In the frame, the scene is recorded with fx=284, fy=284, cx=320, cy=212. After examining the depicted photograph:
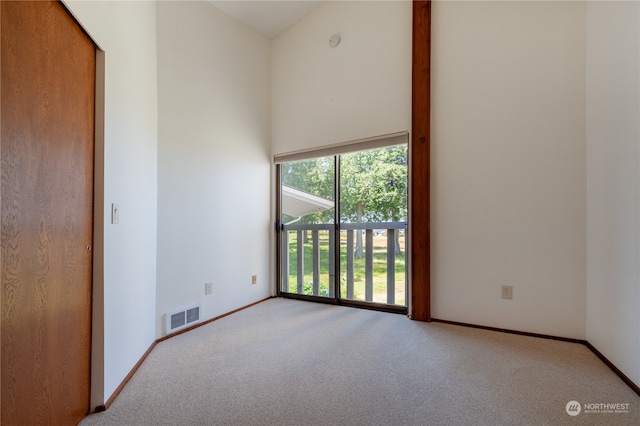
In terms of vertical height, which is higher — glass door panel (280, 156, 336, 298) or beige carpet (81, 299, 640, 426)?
glass door panel (280, 156, 336, 298)

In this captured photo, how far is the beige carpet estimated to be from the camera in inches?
52.9

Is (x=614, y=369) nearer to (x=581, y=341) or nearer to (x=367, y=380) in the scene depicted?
(x=581, y=341)

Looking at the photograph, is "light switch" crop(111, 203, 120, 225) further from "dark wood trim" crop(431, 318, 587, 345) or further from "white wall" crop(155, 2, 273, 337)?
"dark wood trim" crop(431, 318, 587, 345)

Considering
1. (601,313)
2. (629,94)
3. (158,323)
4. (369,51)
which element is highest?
(369,51)

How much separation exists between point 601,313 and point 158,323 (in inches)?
122

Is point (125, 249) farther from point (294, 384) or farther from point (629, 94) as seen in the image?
point (629, 94)

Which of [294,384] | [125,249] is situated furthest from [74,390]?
[294,384]

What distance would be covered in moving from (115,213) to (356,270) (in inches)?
86.7

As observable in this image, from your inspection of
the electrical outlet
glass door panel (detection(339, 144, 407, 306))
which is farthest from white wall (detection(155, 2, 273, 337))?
the electrical outlet

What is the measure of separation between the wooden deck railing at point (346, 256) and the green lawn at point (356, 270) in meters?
0.02

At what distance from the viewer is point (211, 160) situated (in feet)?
8.57

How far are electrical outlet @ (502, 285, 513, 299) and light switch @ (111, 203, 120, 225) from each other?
2.77 m

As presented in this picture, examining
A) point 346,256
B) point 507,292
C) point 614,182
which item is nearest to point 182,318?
point 346,256

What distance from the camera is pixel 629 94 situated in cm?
159
